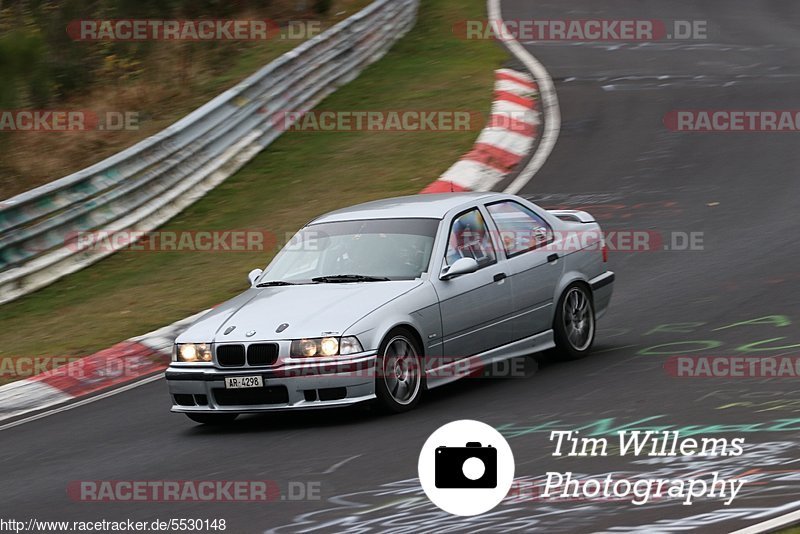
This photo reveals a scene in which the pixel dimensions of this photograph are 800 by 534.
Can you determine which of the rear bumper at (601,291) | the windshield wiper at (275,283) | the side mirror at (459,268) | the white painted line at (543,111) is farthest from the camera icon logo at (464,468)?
the white painted line at (543,111)

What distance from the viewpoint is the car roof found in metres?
9.71

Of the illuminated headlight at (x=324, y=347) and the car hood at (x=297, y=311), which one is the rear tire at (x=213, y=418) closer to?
the car hood at (x=297, y=311)

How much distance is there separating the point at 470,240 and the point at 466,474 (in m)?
3.23

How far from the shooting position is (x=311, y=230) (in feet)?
32.8

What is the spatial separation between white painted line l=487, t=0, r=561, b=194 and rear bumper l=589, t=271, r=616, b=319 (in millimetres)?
4889

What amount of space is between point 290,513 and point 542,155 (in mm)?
11200

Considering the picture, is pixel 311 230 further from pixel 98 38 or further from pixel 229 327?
pixel 98 38

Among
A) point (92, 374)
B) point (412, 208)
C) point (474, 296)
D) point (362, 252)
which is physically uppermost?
point (412, 208)

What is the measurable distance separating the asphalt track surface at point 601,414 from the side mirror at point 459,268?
85 centimetres

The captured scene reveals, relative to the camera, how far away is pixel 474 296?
9.34m

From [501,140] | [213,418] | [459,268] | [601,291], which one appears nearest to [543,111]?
[501,140]

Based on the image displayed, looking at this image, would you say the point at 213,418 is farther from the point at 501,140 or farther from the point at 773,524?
A: the point at 501,140

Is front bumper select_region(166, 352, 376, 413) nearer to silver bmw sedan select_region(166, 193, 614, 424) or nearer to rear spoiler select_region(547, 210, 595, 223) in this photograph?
silver bmw sedan select_region(166, 193, 614, 424)

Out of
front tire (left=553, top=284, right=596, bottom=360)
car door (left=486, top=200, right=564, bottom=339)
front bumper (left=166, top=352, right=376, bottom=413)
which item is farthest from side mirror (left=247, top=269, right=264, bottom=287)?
front tire (left=553, top=284, right=596, bottom=360)
